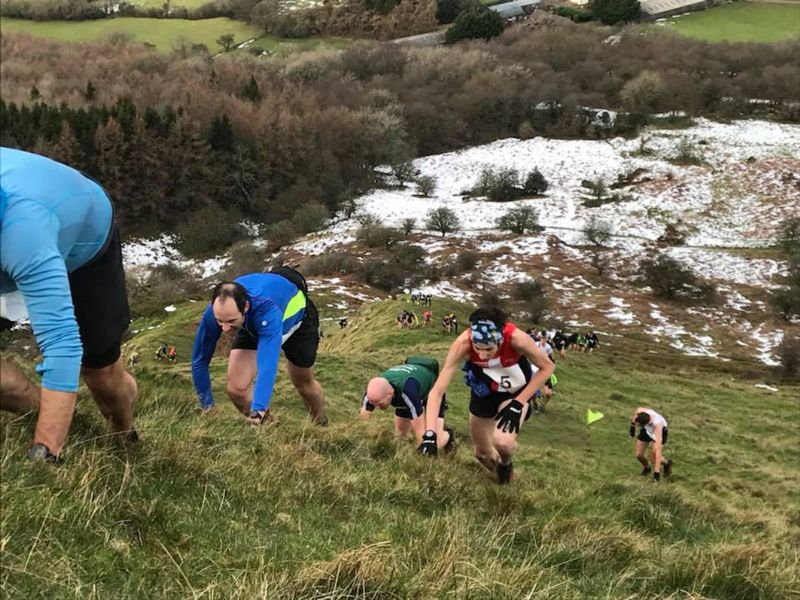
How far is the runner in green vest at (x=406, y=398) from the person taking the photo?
764 cm

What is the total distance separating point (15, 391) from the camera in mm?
3338

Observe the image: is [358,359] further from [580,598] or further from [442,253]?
[442,253]

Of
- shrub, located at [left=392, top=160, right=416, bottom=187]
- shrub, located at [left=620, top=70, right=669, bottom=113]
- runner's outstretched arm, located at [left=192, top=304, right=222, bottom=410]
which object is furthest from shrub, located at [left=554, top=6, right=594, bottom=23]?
runner's outstretched arm, located at [left=192, top=304, right=222, bottom=410]

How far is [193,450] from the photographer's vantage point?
4.23 meters

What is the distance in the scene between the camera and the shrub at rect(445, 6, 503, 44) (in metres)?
118

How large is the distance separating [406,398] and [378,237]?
173ft

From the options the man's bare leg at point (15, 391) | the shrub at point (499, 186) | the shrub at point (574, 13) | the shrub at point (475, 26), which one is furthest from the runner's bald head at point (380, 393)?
the shrub at point (574, 13)

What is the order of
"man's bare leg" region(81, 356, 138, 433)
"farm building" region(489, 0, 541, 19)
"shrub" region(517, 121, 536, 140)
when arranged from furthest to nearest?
"farm building" region(489, 0, 541, 19) < "shrub" region(517, 121, 536, 140) < "man's bare leg" region(81, 356, 138, 433)

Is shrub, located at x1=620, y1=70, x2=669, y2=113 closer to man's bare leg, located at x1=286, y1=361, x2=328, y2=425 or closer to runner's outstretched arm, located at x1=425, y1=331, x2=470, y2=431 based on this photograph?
man's bare leg, located at x1=286, y1=361, x2=328, y2=425

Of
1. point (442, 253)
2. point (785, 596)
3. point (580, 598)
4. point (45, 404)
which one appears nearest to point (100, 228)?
point (45, 404)

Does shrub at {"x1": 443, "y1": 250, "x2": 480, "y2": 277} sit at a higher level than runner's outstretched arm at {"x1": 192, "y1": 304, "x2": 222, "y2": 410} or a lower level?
lower

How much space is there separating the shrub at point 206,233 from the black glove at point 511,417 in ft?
205

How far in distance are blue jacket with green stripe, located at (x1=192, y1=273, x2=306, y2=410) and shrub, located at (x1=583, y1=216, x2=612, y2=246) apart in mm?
60197

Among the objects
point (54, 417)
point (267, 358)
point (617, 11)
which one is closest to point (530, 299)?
point (267, 358)
